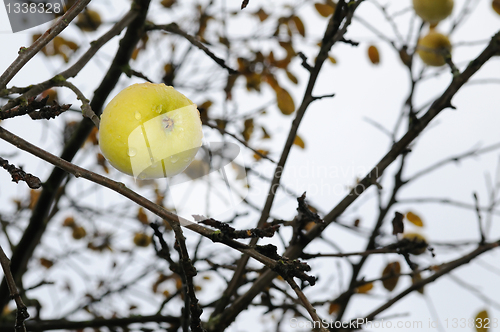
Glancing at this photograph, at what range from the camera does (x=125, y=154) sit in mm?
812

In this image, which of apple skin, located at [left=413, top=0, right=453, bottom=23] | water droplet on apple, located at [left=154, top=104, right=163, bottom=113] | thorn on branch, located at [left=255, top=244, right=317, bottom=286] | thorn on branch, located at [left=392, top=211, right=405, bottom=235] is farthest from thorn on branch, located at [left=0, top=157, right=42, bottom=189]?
apple skin, located at [left=413, top=0, right=453, bottom=23]

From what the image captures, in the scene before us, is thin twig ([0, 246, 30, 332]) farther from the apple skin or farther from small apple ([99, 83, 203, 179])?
the apple skin

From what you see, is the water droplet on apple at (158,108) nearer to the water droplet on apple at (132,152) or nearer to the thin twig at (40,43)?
the water droplet on apple at (132,152)

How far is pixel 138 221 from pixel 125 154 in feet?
8.01

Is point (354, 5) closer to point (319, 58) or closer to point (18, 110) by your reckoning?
point (319, 58)

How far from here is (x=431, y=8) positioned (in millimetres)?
2574

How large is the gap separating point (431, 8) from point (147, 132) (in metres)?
2.54

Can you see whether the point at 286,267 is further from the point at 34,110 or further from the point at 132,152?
the point at 34,110

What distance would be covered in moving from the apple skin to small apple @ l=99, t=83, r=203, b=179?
2.31m

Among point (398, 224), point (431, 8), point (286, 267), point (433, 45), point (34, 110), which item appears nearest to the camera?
point (286, 267)

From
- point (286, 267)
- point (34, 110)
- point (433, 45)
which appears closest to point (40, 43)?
point (34, 110)

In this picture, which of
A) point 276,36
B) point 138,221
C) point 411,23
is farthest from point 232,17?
point 138,221

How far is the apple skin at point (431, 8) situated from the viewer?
257cm

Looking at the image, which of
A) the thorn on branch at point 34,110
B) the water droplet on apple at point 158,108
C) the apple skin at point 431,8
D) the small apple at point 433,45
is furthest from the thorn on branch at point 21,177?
the small apple at point 433,45
